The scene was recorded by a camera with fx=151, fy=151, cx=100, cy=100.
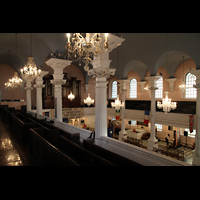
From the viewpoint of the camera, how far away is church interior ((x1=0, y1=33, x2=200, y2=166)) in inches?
156

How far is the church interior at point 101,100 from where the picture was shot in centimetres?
396

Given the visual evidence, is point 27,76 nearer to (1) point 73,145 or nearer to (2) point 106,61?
(2) point 106,61

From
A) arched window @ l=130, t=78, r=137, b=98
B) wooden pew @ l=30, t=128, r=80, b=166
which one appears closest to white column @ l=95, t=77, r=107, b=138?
wooden pew @ l=30, t=128, r=80, b=166

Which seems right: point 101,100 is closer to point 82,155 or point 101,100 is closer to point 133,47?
point 82,155

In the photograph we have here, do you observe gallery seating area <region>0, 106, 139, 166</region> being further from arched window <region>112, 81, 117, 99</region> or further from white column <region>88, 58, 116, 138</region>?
arched window <region>112, 81, 117, 99</region>

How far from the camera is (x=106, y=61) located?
18.4 feet

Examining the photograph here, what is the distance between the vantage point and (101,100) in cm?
569

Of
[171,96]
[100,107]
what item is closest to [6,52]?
[100,107]

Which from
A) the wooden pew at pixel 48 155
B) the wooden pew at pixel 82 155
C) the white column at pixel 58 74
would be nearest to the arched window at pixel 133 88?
the white column at pixel 58 74

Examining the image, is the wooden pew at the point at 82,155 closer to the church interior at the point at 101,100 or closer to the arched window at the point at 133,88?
the church interior at the point at 101,100
